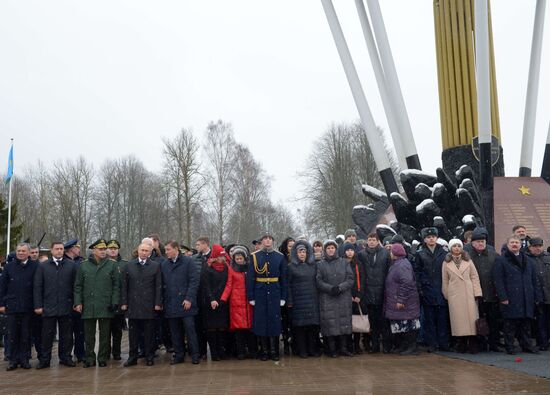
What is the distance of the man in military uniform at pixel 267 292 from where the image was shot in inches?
313

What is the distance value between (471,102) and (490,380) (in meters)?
11.8

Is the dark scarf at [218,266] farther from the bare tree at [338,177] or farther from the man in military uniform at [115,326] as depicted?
the bare tree at [338,177]

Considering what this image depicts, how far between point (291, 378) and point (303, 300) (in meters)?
1.98

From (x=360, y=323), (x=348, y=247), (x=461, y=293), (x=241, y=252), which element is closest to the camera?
(x=461, y=293)

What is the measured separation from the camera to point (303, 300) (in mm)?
8234

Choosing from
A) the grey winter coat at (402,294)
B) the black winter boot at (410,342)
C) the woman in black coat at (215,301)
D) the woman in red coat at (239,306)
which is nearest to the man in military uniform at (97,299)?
the woman in black coat at (215,301)

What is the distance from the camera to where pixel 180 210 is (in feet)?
118

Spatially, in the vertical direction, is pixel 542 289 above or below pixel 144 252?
below

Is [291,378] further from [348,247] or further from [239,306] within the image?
[348,247]

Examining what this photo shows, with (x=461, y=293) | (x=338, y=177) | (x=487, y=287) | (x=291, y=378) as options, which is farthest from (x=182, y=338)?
(x=338, y=177)

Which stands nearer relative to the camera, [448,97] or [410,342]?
[410,342]

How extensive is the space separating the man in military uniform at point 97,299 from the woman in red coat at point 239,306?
1.55 metres

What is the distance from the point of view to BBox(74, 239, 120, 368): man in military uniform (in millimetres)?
7926

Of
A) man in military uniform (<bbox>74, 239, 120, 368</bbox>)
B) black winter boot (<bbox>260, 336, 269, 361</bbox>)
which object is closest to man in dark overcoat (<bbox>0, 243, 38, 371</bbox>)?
man in military uniform (<bbox>74, 239, 120, 368</bbox>)
